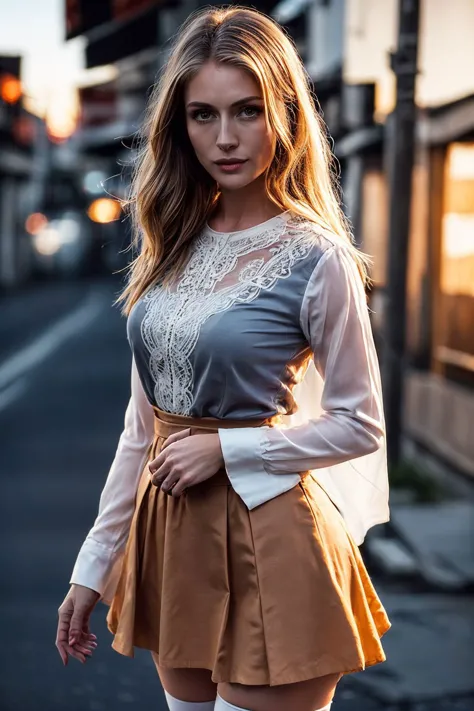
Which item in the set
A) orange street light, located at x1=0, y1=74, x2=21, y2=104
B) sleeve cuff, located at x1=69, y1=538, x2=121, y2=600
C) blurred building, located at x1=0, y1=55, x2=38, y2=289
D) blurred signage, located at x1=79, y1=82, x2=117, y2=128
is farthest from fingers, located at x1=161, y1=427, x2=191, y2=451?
blurred signage, located at x1=79, y1=82, x2=117, y2=128

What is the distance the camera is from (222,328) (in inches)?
86.4

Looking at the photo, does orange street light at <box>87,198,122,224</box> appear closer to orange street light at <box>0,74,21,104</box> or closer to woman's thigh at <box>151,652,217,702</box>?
orange street light at <box>0,74,21,104</box>

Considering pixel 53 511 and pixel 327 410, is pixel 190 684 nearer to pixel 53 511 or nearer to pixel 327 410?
pixel 327 410

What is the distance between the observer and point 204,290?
2.33 metres

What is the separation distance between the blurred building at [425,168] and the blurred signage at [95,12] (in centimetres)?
32

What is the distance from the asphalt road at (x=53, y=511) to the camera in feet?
15.7

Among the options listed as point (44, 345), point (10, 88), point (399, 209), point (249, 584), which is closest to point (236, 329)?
point (249, 584)

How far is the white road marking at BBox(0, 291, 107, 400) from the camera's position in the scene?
16.8 m

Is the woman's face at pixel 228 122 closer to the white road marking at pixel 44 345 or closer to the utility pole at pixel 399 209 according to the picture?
the utility pole at pixel 399 209

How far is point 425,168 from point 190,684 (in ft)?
28.8

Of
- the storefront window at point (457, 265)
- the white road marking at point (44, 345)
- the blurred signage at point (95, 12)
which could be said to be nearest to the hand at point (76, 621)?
the storefront window at point (457, 265)

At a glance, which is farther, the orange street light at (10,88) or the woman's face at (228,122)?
the orange street light at (10,88)

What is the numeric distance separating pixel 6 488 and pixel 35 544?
178 cm

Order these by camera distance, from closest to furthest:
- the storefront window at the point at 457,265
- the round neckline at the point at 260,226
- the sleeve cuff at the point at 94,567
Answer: the round neckline at the point at 260,226, the sleeve cuff at the point at 94,567, the storefront window at the point at 457,265
